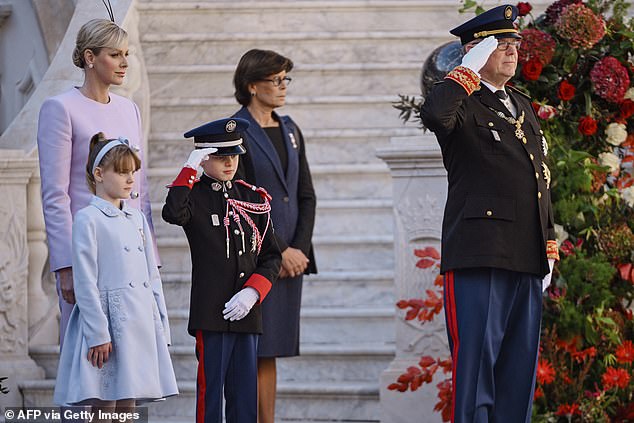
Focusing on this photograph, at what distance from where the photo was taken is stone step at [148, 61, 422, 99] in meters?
9.68

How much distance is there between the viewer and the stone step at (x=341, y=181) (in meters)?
9.02

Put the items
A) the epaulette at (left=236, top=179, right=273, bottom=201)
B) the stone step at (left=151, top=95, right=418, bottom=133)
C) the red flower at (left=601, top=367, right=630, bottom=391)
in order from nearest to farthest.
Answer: the epaulette at (left=236, top=179, right=273, bottom=201) < the red flower at (left=601, top=367, right=630, bottom=391) < the stone step at (left=151, top=95, right=418, bottom=133)

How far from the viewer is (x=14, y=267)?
7637mm

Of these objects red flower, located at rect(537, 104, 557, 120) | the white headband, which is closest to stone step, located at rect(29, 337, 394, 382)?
red flower, located at rect(537, 104, 557, 120)

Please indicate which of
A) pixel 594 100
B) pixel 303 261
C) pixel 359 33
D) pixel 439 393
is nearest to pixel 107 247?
pixel 303 261

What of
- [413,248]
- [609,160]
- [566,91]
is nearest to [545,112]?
[566,91]

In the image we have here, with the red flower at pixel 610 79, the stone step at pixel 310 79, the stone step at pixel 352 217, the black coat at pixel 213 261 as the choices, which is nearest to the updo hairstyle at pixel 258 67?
the black coat at pixel 213 261

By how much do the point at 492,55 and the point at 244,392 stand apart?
5.31 feet

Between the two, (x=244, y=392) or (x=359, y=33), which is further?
(x=359, y=33)

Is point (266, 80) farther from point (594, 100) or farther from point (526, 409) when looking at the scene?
point (526, 409)

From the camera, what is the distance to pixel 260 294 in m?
5.82

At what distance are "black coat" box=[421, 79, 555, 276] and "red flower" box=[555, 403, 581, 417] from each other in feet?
3.80

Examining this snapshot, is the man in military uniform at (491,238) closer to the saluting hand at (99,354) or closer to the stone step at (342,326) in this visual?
the saluting hand at (99,354)

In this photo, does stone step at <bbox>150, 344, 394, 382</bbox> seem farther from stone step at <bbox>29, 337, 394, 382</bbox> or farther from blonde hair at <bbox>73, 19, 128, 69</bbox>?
blonde hair at <bbox>73, 19, 128, 69</bbox>
